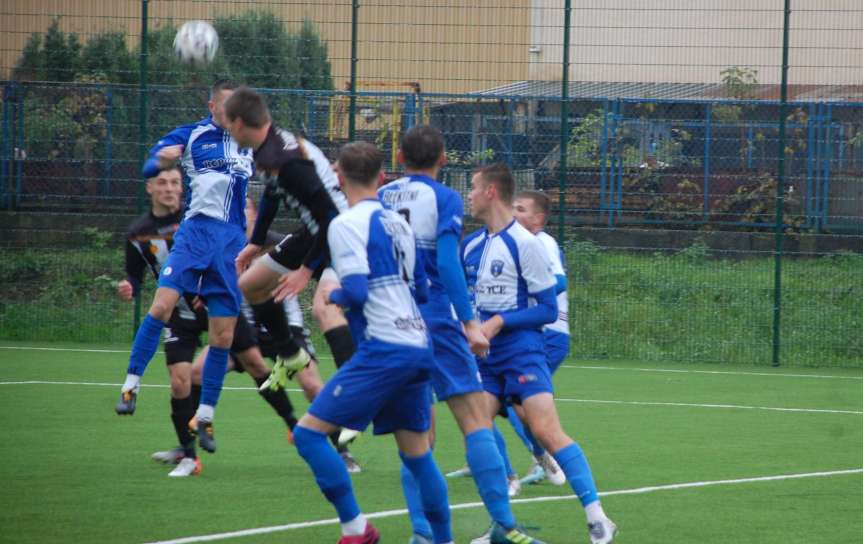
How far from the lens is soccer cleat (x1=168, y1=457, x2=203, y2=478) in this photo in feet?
23.8

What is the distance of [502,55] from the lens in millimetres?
14766

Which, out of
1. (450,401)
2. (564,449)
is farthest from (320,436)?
(564,449)

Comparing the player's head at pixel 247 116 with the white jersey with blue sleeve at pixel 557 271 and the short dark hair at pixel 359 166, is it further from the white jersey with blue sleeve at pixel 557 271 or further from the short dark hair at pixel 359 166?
the white jersey with blue sleeve at pixel 557 271

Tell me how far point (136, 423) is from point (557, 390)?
4.21 metres

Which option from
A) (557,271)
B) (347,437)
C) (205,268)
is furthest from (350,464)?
(557,271)

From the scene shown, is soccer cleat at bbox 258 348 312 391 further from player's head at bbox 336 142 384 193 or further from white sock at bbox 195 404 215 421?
player's head at bbox 336 142 384 193

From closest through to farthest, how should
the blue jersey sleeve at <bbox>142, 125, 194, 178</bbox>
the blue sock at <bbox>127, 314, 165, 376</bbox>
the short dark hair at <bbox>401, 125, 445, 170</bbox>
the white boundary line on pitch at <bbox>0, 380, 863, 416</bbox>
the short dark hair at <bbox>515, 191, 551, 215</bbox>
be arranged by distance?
the short dark hair at <bbox>401, 125, 445, 170</bbox>
the short dark hair at <bbox>515, 191, 551, 215</bbox>
the blue sock at <bbox>127, 314, 165, 376</bbox>
the blue jersey sleeve at <bbox>142, 125, 194, 178</bbox>
the white boundary line on pitch at <bbox>0, 380, 863, 416</bbox>

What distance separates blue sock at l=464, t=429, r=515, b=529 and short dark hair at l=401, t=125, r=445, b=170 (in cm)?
127

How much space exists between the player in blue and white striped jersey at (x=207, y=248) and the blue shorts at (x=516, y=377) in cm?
216

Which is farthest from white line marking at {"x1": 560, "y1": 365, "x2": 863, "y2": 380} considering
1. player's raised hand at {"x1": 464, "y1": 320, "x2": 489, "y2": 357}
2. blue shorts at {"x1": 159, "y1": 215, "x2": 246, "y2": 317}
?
player's raised hand at {"x1": 464, "y1": 320, "x2": 489, "y2": 357}

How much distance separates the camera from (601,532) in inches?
219

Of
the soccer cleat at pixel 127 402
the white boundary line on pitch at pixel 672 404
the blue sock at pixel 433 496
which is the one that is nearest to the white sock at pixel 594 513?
the blue sock at pixel 433 496

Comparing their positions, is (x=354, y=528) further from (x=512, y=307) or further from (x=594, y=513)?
(x=512, y=307)

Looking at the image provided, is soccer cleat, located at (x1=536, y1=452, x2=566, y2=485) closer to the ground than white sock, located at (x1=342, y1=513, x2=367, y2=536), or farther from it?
closer to the ground
